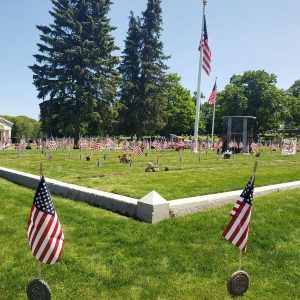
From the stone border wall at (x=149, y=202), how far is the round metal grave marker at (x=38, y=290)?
3.67m

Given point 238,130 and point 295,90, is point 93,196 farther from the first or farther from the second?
point 295,90

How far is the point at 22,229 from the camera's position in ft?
28.2

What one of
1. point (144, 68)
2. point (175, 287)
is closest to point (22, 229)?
point (175, 287)

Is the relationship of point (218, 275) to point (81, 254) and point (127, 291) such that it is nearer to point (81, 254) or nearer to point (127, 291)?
point (127, 291)

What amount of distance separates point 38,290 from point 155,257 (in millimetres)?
2642

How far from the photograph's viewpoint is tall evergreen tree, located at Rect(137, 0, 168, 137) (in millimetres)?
52469

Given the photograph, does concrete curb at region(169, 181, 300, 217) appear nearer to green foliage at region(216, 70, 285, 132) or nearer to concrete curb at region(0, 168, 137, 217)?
concrete curb at region(0, 168, 137, 217)

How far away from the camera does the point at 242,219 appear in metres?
5.89

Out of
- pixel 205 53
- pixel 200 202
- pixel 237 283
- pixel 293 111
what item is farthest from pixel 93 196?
pixel 293 111

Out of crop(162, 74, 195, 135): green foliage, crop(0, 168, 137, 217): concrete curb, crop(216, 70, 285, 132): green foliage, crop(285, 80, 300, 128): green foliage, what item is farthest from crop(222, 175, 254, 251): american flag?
crop(285, 80, 300, 128): green foliage

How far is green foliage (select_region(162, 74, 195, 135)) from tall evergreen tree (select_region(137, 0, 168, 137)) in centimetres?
1519

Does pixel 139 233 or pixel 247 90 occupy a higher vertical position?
pixel 247 90

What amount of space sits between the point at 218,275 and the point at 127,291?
5.73 ft

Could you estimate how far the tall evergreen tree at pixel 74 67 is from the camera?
138 feet
